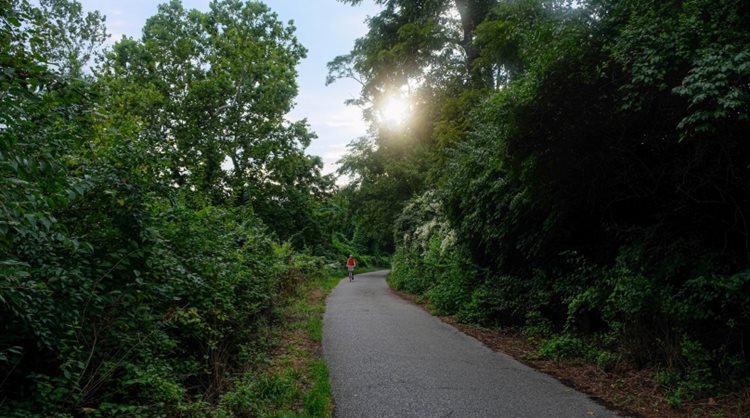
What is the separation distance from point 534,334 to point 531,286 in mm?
1112

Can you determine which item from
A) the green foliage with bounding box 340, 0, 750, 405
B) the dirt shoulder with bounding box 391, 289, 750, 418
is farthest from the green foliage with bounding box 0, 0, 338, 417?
the green foliage with bounding box 340, 0, 750, 405

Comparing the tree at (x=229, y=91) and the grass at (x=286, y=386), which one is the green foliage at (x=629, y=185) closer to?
the grass at (x=286, y=386)

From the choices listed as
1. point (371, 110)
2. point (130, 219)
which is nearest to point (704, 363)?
point (130, 219)

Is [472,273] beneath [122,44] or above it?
beneath

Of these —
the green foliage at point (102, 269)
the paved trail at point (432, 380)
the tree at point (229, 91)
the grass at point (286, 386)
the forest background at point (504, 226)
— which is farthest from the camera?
the tree at point (229, 91)

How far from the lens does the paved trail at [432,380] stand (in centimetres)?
514

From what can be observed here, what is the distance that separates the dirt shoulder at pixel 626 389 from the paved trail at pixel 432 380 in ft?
0.85

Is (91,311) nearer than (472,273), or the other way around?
(91,311)

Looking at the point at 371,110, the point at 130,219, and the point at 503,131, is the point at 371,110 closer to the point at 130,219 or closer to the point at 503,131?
the point at 503,131

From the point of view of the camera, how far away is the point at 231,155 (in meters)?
20.6

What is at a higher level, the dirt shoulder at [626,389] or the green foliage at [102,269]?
the green foliage at [102,269]

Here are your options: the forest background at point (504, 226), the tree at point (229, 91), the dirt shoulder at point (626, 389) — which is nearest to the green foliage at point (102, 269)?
the forest background at point (504, 226)

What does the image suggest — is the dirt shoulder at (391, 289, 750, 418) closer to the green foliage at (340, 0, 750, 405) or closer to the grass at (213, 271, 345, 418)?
the green foliage at (340, 0, 750, 405)

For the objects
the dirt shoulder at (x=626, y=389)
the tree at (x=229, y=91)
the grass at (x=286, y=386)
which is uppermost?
the tree at (x=229, y=91)
